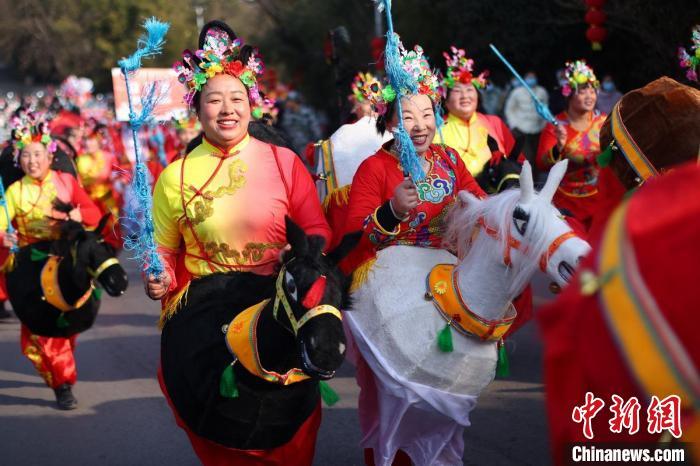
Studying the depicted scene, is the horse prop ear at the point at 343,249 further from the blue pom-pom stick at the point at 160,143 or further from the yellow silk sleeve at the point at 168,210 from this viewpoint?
the blue pom-pom stick at the point at 160,143

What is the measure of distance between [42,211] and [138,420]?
178cm

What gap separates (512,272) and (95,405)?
4.05 m

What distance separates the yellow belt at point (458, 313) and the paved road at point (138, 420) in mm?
1432

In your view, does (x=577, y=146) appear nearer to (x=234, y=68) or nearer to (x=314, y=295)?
(x=234, y=68)

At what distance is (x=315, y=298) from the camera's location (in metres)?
3.32

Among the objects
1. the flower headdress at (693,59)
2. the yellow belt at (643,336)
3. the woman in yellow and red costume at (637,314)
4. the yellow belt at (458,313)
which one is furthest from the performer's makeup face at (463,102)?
the yellow belt at (643,336)

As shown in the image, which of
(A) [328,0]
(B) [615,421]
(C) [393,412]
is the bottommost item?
(C) [393,412]

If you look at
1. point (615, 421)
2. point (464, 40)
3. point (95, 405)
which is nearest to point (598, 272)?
point (615, 421)

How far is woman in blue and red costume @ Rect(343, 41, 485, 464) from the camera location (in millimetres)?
4398

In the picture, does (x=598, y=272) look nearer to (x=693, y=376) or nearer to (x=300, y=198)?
(x=693, y=376)

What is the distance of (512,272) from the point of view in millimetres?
4000

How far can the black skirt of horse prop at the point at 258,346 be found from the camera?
3.34m

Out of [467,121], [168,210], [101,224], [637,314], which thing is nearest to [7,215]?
[101,224]

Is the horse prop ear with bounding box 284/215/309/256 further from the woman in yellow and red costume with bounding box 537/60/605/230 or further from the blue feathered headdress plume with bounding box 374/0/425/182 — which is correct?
the woman in yellow and red costume with bounding box 537/60/605/230
